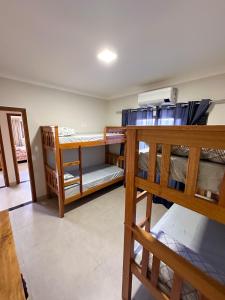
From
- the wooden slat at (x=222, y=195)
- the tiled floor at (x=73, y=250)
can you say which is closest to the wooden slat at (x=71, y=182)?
the tiled floor at (x=73, y=250)

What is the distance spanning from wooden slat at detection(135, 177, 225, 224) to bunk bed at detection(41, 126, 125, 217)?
5.80 feet

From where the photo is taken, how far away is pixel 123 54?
1693 millimetres

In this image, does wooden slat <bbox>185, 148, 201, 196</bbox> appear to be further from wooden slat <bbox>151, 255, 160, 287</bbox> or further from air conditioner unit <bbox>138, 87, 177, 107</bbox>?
air conditioner unit <bbox>138, 87, 177, 107</bbox>

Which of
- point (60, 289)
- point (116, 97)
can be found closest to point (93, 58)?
point (116, 97)

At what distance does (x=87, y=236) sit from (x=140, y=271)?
1.10 meters

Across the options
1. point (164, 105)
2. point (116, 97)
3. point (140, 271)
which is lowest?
point (140, 271)

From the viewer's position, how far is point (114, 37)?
4.49 feet

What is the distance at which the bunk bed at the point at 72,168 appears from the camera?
7.72 feet

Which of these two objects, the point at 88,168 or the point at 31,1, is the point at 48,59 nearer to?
the point at 31,1

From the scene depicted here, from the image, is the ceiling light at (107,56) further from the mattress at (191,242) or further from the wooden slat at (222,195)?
the mattress at (191,242)

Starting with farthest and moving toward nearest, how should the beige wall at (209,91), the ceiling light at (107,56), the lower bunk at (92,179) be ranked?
the lower bunk at (92,179) < the beige wall at (209,91) < the ceiling light at (107,56)

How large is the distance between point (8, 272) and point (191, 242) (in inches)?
61.3

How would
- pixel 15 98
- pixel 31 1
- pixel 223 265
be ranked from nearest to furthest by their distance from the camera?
1. pixel 31 1
2. pixel 223 265
3. pixel 15 98

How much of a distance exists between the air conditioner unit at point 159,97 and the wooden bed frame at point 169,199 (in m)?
1.99
